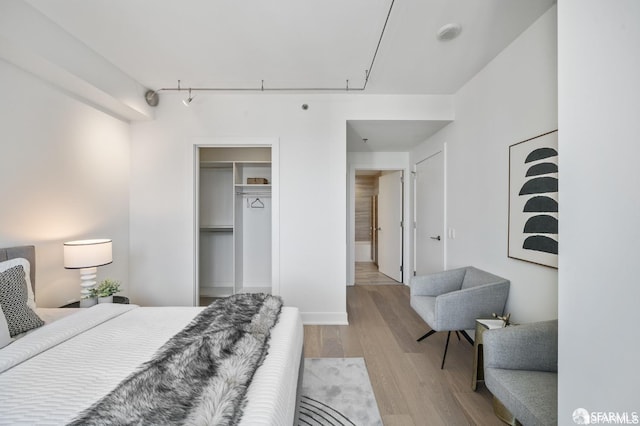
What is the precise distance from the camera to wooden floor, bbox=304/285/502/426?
1688 mm

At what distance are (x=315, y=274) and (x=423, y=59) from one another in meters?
2.43

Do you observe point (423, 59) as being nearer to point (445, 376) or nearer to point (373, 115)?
point (373, 115)

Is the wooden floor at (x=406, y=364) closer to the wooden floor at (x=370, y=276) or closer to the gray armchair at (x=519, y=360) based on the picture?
the gray armchair at (x=519, y=360)

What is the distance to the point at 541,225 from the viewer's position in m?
1.78

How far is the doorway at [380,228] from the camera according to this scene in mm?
4766

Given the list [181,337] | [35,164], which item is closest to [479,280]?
[181,337]

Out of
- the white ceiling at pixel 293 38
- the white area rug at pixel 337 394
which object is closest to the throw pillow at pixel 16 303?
the white area rug at pixel 337 394

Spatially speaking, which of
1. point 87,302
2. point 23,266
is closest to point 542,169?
point 23,266

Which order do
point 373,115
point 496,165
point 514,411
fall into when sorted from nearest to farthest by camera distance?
point 514,411 < point 496,165 < point 373,115

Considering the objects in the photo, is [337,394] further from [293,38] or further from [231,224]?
[231,224]

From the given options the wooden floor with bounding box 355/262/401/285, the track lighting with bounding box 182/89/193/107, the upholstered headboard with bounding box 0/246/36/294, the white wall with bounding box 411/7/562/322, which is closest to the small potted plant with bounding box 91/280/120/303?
the upholstered headboard with bounding box 0/246/36/294

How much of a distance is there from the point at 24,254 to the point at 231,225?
2294mm

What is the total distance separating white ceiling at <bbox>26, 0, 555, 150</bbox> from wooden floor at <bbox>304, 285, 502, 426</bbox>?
8.75 feet

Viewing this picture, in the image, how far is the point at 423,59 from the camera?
2336 mm
